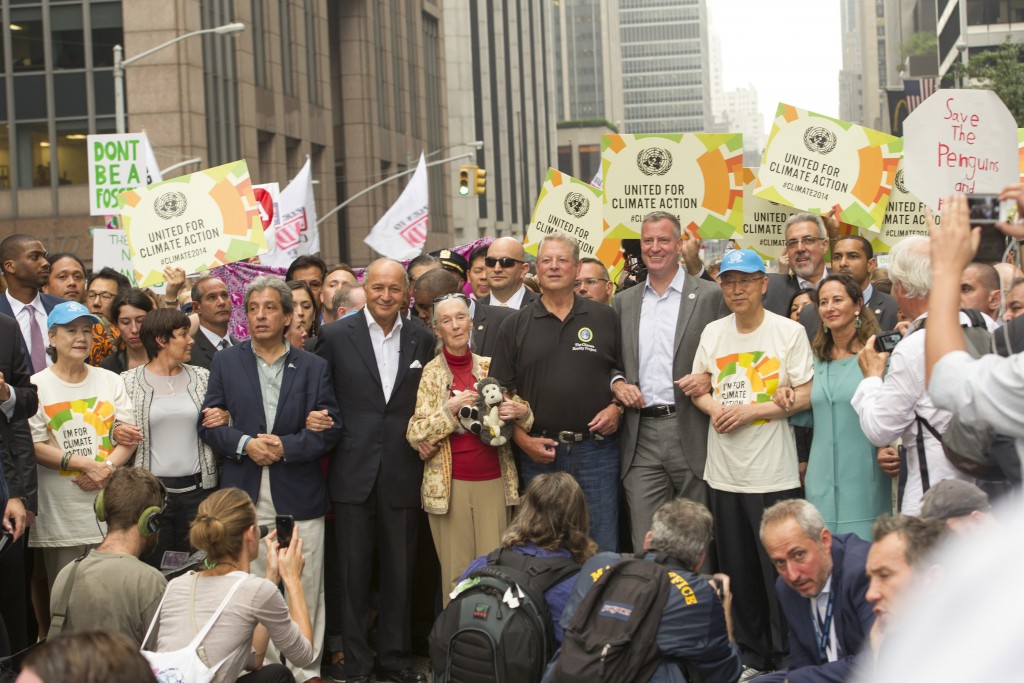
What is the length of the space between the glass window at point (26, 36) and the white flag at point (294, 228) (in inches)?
1143

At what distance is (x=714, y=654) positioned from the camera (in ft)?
16.6

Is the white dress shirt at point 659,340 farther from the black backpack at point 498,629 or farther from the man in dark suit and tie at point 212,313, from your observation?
the man in dark suit and tie at point 212,313

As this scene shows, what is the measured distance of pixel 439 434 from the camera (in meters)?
7.03

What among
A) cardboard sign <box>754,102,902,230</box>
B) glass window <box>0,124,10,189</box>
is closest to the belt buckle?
cardboard sign <box>754,102,902,230</box>

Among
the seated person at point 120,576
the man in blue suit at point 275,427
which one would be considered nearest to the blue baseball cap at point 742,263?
the man in blue suit at point 275,427

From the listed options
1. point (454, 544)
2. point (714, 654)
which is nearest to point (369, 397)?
point (454, 544)

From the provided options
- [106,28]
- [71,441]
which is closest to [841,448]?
[71,441]

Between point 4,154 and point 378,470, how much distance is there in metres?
38.1

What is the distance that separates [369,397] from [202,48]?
122 ft

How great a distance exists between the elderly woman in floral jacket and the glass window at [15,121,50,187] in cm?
3776

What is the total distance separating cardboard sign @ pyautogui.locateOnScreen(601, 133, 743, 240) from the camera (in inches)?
404

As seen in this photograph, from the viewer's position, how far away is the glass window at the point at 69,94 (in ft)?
136

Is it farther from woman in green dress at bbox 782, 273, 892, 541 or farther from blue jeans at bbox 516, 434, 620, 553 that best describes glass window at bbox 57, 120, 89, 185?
woman in green dress at bbox 782, 273, 892, 541

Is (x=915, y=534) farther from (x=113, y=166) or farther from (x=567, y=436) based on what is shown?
(x=113, y=166)
